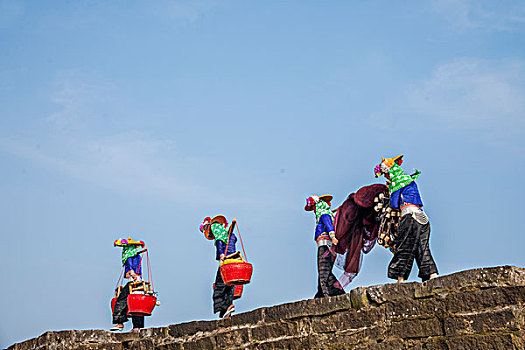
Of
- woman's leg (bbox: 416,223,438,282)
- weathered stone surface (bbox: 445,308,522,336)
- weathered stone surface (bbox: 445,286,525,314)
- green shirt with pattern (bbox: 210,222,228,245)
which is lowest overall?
weathered stone surface (bbox: 445,308,522,336)

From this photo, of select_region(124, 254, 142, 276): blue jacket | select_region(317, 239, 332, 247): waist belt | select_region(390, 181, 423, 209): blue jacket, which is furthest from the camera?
select_region(124, 254, 142, 276): blue jacket

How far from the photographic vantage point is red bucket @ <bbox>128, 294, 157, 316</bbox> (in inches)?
396

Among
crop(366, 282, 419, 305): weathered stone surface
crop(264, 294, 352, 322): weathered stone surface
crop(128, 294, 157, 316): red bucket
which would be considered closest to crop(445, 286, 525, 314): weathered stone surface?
crop(366, 282, 419, 305): weathered stone surface

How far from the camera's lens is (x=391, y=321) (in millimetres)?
6676

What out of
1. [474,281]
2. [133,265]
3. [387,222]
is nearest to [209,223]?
[133,265]

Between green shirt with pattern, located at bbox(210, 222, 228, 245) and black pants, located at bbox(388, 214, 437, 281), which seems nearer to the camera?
black pants, located at bbox(388, 214, 437, 281)

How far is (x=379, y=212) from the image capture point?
8.66m

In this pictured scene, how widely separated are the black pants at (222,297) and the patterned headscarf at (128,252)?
1738mm

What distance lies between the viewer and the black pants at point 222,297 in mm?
9711

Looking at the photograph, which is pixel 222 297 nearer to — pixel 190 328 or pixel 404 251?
pixel 190 328

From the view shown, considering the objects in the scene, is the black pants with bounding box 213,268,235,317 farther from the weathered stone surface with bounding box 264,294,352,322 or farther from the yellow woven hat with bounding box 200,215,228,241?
the weathered stone surface with bounding box 264,294,352,322

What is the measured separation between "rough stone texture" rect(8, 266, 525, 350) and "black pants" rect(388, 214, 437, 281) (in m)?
0.98

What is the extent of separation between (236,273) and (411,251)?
2497 millimetres

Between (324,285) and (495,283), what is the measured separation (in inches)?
123
